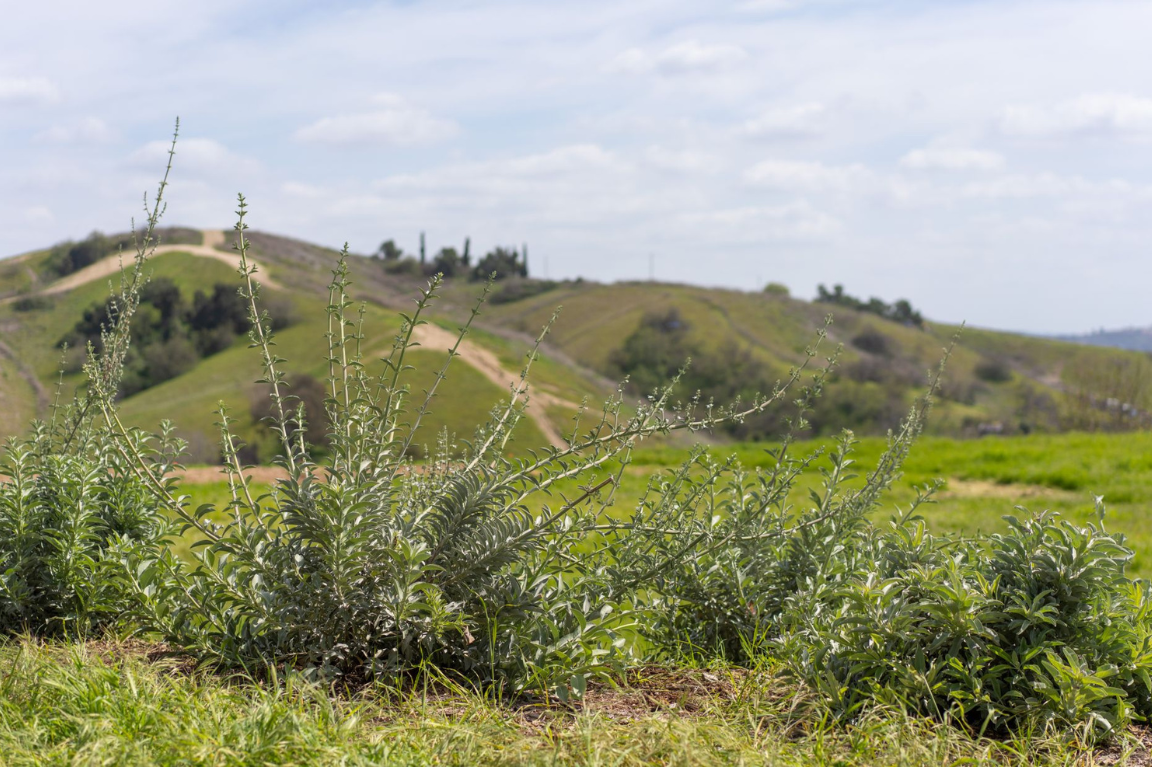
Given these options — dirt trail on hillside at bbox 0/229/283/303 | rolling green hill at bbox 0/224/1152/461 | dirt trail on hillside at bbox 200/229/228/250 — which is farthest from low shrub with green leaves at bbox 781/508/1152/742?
dirt trail on hillside at bbox 200/229/228/250

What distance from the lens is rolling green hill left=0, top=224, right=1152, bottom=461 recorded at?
30609 mm

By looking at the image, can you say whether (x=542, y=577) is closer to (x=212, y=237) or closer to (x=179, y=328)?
(x=179, y=328)

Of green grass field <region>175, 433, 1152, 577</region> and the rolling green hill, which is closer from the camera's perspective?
green grass field <region>175, 433, 1152, 577</region>

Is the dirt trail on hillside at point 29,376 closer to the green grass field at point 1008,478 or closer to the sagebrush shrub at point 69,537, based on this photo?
the green grass field at point 1008,478

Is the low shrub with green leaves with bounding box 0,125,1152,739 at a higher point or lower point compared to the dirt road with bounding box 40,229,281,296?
lower

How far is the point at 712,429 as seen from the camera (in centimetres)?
320

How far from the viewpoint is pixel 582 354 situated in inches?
3024

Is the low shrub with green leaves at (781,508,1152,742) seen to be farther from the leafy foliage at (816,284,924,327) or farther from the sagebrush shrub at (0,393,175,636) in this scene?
the leafy foliage at (816,284,924,327)

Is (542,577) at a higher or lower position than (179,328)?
higher

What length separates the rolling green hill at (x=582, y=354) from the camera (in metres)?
30.6

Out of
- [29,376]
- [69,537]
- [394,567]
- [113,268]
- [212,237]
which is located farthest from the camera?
[212,237]

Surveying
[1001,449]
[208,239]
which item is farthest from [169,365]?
[1001,449]

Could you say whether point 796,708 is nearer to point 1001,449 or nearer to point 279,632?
point 279,632

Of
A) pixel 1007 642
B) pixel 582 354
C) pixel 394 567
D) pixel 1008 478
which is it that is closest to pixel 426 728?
pixel 394 567
